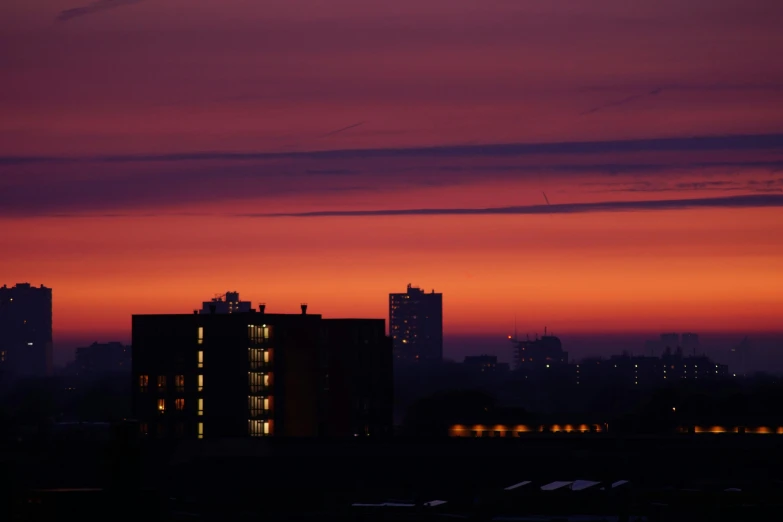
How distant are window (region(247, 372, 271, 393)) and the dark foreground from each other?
1688 centimetres

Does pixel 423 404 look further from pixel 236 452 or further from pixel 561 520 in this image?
pixel 561 520

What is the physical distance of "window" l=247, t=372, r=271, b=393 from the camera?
12112cm

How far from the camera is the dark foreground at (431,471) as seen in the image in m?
69.8

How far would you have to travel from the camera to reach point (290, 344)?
125 metres

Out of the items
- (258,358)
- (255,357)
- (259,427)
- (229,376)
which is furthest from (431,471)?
(255,357)

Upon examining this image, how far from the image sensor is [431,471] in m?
96.0

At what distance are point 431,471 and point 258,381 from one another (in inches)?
1127

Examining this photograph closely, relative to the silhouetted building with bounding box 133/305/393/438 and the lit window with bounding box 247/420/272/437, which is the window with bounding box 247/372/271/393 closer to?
the silhouetted building with bounding box 133/305/393/438

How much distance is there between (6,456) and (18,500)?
169 ft

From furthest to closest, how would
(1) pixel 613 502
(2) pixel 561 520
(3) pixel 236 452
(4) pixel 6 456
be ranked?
(3) pixel 236 452 < (4) pixel 6 456 < (1) pixel 613 502 < (2) pixel 561 520

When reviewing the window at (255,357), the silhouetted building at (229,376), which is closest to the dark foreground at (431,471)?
the silhouetted building at (229,376)

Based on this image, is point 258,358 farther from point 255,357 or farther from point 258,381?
point 258,381

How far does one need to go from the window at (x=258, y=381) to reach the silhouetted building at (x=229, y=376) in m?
0.08

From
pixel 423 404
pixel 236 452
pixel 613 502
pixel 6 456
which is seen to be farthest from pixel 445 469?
pixel 423 404
